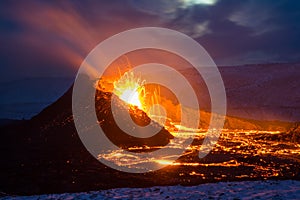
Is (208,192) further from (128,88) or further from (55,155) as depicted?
(128,88)

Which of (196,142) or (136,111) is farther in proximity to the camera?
(136,111)

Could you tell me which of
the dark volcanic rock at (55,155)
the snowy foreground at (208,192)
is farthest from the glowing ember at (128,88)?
the snowy foreground at (208,192)

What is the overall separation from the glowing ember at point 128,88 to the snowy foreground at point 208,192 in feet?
62.7

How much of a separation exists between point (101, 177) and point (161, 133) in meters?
12.9

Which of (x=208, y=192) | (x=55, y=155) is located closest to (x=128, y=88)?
(x=55, y=155)

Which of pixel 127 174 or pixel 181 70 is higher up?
pixel 181 70

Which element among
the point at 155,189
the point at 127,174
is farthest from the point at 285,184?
the point at 127,174

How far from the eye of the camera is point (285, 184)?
1346cm

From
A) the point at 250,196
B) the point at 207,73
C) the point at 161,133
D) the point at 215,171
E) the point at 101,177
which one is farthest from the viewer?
the point at 207,73

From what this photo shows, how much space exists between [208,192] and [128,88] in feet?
68.9

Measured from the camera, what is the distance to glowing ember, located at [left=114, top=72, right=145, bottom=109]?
106 feet

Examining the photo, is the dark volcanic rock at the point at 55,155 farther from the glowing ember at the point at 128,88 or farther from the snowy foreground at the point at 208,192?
the glowing ember at the point at 128,88

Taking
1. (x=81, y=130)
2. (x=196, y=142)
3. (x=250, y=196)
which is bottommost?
(x=250, y=196)

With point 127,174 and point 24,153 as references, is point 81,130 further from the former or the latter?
point 127,174
